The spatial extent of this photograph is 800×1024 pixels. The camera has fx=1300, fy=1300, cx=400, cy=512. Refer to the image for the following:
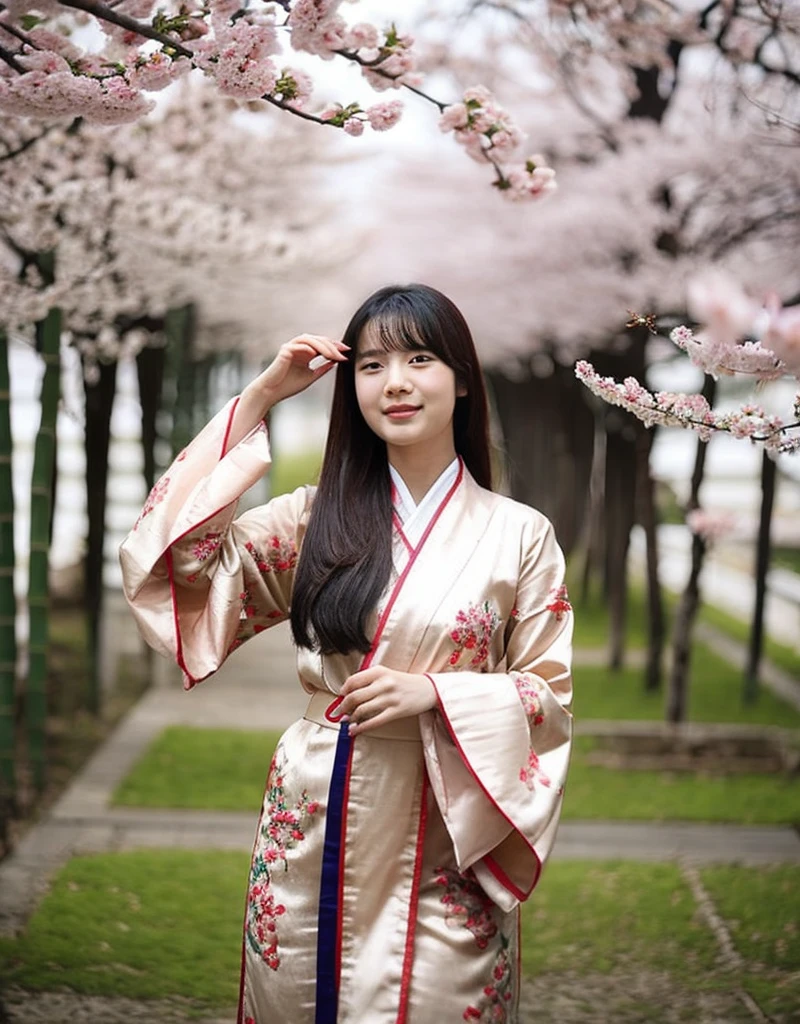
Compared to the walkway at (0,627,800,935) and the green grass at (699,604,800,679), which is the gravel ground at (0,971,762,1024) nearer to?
the walkway at (0,627,800,935)

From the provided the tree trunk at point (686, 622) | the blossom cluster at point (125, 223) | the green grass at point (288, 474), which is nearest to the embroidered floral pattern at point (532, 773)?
the blossom cluster at point (125, 223)

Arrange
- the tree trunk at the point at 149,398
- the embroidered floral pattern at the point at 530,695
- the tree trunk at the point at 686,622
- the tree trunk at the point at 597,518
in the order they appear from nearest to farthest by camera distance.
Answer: the embroidered floral pattern at the point at 530,695, the tree trunk at the point at 686,622, the tree trunk at the point at 149,398, the tree trunk at the point at 597,518

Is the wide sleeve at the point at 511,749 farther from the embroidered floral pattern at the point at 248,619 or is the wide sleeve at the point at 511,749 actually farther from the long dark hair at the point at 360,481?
the embroidered floral pattern at the point at 248,619

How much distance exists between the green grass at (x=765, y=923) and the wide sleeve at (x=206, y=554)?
208 centimetres

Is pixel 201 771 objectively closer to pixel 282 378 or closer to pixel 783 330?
pixel 282 378

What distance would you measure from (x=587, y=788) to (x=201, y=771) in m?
1.90

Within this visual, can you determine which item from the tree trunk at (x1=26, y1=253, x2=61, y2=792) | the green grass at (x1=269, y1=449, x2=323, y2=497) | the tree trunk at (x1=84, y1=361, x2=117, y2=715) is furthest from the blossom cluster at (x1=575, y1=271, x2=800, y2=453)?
the green grass at (x1=269, y1=449, x2=323, y2=497)

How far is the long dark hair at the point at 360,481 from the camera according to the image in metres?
2.31

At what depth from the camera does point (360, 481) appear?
8.14 feet

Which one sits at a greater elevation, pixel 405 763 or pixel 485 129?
pixel 485 129

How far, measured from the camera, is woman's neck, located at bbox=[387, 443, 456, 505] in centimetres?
248

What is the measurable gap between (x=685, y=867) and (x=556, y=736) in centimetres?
294

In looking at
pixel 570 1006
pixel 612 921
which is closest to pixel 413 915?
pixel 570 1006

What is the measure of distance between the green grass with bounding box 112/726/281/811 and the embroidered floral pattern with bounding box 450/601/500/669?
3646 mm
